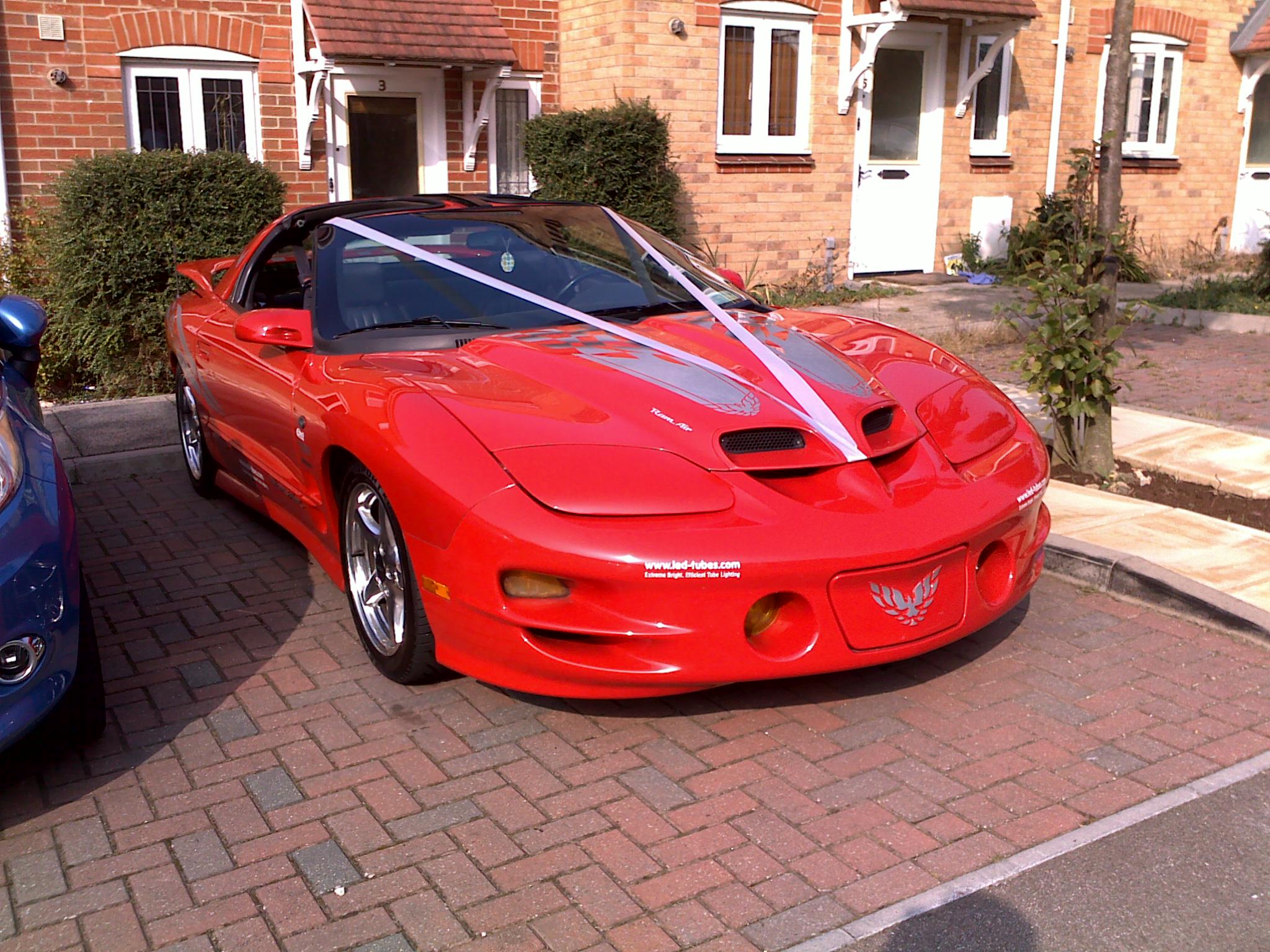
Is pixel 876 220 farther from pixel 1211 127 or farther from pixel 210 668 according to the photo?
pixel 210 668

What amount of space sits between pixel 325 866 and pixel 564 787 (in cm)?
69

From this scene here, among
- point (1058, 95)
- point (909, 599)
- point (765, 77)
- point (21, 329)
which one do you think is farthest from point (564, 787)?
point (1058, 95)

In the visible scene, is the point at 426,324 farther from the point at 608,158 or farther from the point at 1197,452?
the point at 608,158

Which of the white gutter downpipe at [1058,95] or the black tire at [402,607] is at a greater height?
the white gutter downpipe at [1058,95]

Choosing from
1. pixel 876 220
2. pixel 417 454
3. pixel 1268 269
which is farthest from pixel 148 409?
pixel 1268 269

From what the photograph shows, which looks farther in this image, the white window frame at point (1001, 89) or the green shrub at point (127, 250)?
the white window frame at point (1001, 89)

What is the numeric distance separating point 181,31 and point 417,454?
326 inches

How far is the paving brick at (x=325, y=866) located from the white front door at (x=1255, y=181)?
57.4ft

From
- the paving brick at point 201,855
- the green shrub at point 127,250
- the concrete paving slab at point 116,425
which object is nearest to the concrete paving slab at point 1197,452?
the paving brick at point 201,855

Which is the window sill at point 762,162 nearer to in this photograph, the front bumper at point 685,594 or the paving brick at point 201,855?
the front bumper at point 685,594

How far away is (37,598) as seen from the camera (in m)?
3.24

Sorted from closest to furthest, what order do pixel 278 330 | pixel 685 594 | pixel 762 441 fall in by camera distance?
pixel 685 594, pixel 762 441, pixel 278 330

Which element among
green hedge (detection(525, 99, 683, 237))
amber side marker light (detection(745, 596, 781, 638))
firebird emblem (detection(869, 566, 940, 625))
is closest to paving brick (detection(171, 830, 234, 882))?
amber side marker light (detection(745, 596, 781, 638))

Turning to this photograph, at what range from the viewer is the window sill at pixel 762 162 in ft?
41.0
